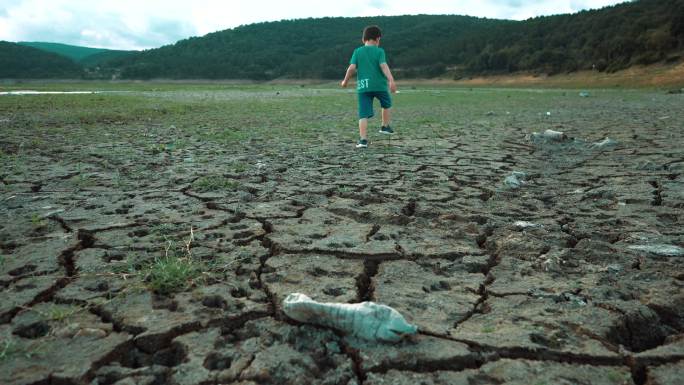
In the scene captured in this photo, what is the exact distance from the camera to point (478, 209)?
312cm

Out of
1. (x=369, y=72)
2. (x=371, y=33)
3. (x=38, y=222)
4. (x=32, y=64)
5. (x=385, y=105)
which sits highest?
(x=32, y=64)

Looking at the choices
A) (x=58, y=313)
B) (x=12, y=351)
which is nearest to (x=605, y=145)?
(x=58, y=313)

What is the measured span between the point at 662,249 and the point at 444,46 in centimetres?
7056

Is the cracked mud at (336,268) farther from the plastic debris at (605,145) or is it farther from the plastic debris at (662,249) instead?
the plastic debris at (605,145)

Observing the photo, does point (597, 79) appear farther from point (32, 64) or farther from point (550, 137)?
point (32, 64)

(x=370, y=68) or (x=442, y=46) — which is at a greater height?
(x=442, y=46)

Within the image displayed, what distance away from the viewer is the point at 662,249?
7.58ft

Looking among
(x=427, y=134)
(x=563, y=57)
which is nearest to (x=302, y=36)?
(x=563, y=57)

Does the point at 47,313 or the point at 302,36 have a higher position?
the point at 302,36

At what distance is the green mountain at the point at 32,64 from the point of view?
6712 cm

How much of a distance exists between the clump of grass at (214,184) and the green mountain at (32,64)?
74.6 meters

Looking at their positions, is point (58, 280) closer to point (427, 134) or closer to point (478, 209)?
point (478, 209)

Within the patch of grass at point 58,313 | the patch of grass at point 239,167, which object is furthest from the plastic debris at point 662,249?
the patch of grass at point 239,167

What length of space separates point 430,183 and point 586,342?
2.39m
